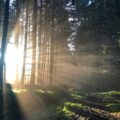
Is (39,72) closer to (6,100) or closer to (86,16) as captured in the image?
(86,16)

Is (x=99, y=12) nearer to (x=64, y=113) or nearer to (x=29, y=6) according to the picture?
(x=29, y=6)

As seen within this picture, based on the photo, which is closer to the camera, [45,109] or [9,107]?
[45,109]

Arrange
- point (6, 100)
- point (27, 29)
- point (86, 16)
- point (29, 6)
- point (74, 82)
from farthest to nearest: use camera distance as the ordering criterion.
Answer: point (74, 82), point (86, 16), point (27, 29), point (29, 6), point (6, 100)

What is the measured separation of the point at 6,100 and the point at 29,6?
22.5 meters

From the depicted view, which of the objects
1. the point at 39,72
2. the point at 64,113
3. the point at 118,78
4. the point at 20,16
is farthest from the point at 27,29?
the point at 64,113

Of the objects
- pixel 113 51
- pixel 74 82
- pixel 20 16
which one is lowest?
pixel 74 82

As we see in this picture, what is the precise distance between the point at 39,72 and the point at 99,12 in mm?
10986

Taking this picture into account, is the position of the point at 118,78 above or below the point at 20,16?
below

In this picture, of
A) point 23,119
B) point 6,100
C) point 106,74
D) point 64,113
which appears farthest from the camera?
point 106,74

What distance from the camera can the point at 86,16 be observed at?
1735 inches

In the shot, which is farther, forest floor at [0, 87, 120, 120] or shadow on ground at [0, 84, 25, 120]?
shadow on ground at [0, 84, 25, 120]

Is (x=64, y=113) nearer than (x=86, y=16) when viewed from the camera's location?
Yes

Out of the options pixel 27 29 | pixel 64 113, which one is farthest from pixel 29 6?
pixel 64 113

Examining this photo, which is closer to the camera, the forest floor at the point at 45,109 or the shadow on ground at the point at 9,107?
the forest floor at the point at 45,109
